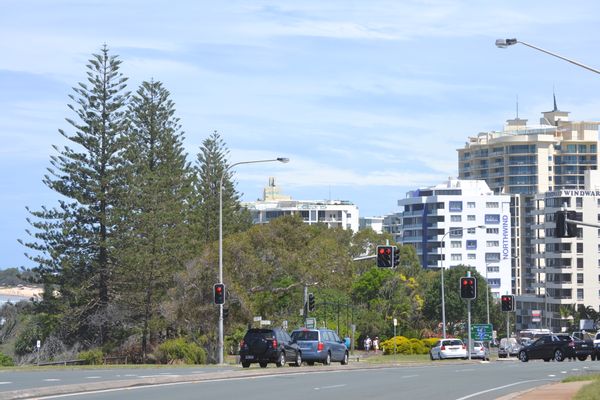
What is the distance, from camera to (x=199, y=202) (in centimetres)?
9425

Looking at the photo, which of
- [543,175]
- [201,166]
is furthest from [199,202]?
[543,175]

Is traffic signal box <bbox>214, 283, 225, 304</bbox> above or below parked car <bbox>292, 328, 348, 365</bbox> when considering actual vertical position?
above

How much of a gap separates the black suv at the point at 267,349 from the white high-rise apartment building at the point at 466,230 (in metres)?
129

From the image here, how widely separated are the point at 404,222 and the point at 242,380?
147 m

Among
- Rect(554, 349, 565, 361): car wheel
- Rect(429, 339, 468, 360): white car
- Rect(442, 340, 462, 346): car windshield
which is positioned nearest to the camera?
Rect(554, 349, 565, 361): car wheel

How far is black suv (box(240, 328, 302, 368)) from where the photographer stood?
3928cm

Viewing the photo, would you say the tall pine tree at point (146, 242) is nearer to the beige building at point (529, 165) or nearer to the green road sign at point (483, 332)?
the green road sign at point (483, 332)

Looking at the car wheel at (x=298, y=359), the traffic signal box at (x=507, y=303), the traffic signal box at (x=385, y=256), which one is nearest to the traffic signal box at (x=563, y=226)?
the car wheel at (x=298, y=359)

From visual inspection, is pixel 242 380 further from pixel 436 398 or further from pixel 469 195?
pixel 469 195

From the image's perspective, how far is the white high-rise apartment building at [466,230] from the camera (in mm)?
168875

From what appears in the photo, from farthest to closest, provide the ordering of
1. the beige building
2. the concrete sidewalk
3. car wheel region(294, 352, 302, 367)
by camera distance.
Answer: the beige building, car wheel region(294, 352, 302, 367), the concrete sidewalk

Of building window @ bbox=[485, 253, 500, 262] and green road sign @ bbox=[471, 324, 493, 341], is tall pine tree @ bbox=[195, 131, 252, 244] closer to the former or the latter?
green road sign @ bbox=[471, 324, 493, 341]

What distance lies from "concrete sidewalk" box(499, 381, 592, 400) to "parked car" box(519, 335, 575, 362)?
2873 cm

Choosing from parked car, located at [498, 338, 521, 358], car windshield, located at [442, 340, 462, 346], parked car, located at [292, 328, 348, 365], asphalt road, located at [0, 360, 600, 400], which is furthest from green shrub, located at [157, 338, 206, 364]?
asphalt road, located at [0, 360, 600, 400]
